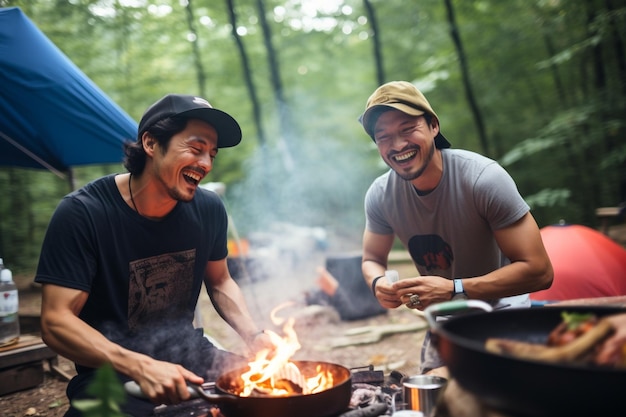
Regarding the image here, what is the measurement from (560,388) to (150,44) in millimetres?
15518

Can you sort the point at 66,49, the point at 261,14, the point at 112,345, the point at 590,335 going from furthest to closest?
the point at 261,14
the point at 66,49
the point at 112,345
the point at 590,335

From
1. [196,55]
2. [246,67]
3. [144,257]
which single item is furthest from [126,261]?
[196,55]

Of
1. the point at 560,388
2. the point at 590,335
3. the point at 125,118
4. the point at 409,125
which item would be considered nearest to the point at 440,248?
the point at 409,125

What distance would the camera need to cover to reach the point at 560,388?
3.69 ft

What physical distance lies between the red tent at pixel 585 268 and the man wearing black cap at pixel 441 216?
1683 millimetres

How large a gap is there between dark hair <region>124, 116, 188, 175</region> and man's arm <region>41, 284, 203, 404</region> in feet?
2.75

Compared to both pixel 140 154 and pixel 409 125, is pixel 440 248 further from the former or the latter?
pixel 140 154

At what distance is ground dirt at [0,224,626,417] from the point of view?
3.99 m

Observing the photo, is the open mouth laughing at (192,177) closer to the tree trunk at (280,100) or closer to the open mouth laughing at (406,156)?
the open mouth laughing at (406,156)

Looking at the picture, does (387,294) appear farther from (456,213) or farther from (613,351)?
(613,351)

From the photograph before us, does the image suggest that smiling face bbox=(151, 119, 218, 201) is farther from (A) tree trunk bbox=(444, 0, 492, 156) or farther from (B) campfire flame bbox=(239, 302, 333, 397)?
(A) tree trunk bbox=(444, 0, 492, 156)

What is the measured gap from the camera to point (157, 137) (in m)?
2.71

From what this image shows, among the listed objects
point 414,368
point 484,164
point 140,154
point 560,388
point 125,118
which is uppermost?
point 125,118

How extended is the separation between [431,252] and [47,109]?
4.26m
